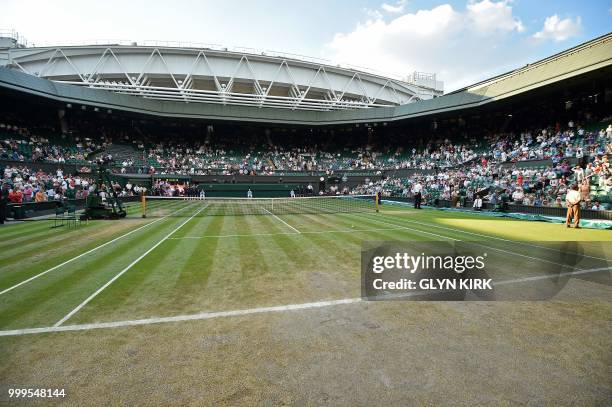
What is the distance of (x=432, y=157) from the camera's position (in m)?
43.8

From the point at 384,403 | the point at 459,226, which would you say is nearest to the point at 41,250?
the point at 384,403

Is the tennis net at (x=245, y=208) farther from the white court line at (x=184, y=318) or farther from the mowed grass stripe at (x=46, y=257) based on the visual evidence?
the white court line at (x=184, y=318)

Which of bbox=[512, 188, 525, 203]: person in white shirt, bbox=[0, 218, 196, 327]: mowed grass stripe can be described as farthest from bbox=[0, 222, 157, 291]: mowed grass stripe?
bbox=[512, 188, 525, 203]: person in white shirt

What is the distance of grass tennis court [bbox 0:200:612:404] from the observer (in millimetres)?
3617

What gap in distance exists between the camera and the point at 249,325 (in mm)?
4949

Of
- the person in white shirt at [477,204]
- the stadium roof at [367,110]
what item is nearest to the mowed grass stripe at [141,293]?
the person in white shirt at [477,204]

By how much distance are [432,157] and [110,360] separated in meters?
45.5

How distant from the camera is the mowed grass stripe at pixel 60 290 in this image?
5.31 metres

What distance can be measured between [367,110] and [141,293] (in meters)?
45.9

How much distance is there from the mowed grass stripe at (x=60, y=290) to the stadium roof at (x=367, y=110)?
33.9 m

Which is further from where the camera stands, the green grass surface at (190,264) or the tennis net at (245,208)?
the tennis net at (245,208)

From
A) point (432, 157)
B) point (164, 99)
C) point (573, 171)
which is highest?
point (164, 99)

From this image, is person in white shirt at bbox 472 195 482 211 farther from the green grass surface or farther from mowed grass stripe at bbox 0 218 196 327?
mowed grass stripe at bbox 0 218 196 327

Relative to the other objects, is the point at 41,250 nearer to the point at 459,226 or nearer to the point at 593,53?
the point at 459,226
